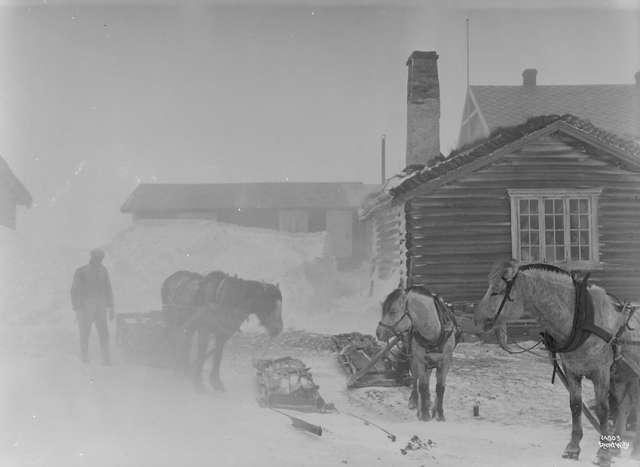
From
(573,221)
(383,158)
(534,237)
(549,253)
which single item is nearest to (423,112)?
(383,158)

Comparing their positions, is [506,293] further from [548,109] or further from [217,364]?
[548,109]

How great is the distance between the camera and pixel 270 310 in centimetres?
680

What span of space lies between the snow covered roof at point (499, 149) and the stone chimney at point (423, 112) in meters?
0.43

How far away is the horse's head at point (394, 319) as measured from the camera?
6.39 m

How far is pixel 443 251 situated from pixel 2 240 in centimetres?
642

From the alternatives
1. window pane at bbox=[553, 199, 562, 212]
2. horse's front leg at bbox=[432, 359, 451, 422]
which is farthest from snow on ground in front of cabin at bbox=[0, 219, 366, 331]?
window pane at bbox=[553, 199, 562, 212]

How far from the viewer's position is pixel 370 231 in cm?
1108

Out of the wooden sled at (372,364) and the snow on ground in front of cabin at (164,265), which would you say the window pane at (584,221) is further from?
the wooden sled at (372,364)

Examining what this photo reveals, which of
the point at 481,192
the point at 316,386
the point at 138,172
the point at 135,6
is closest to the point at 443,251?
the point at 481,192

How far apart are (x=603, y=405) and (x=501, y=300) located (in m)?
1.29

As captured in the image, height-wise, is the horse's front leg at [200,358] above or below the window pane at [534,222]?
below

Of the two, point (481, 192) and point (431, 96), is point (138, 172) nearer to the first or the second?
point (431, 96)

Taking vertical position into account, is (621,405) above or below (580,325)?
below

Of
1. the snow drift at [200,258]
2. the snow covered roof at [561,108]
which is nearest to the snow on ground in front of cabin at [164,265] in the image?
the snow drift at [200,258]
